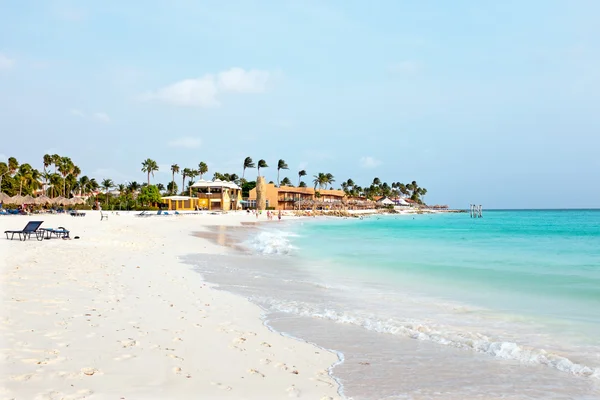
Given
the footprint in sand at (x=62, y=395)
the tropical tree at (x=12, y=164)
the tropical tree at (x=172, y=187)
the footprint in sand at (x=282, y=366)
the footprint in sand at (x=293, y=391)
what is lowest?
the footprint in sand at (x=282, y=366)

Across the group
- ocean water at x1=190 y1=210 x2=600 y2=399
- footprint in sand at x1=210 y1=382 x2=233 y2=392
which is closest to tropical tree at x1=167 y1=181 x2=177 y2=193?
ocean water at x1=190 y1=210 x2=600 y2=399

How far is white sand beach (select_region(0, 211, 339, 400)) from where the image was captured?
3785 millimetres

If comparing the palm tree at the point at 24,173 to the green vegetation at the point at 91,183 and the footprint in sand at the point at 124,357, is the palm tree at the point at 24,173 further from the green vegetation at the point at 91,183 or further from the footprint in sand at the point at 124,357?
the footprint in sand at the point at 124,357

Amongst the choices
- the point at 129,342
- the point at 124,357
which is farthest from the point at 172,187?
the point at 124,357

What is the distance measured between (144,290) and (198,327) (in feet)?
8.98

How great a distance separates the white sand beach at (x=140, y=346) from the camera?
3.79m

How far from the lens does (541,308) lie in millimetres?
8516

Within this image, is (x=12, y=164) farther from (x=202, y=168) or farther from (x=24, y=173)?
(x=202, y=168)

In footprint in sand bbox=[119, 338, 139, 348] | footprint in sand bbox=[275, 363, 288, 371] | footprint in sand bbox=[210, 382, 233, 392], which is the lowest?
footprint in sand bbox=[275, 363, 288, 371]

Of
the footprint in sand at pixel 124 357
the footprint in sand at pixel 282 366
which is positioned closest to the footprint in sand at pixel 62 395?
the footprint in sand at pixel 124 357

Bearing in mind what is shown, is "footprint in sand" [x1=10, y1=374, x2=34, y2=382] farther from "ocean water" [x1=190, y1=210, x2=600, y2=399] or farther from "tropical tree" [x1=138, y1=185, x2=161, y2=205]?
"tropical tree" [x1=138, y1=185, x2=161, y2=205]

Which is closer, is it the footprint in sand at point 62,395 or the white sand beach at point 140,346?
the footprint in sand at point 62,395

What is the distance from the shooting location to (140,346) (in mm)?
4816

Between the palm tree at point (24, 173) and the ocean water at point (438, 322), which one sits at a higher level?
the palm tree at point (24, 173)
